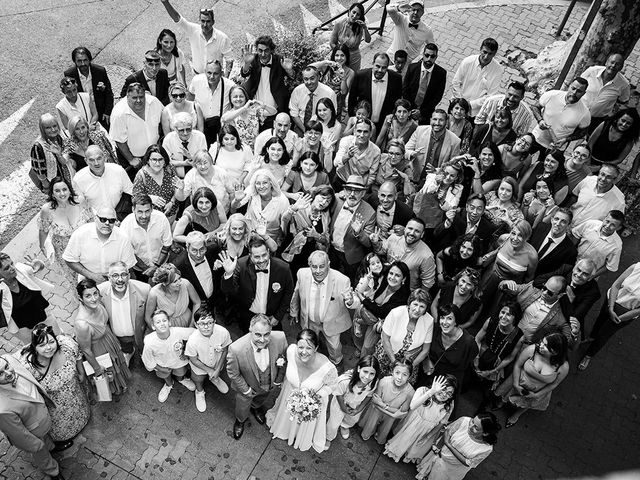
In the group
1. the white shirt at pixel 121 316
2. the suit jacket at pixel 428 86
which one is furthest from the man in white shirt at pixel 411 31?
the white shirt at pixel 121 316

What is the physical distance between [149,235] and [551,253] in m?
4.84

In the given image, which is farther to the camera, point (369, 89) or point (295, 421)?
point (369, 89)

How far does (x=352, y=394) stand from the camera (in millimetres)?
6828

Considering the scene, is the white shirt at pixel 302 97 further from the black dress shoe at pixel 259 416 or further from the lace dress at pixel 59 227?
the black dress shoe at pixel 259 416

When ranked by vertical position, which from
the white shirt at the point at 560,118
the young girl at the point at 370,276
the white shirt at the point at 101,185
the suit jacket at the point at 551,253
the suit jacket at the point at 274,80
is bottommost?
the suit jacket at the point at 551,253

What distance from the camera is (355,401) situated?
271 inches

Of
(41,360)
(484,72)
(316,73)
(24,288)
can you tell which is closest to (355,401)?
(41,360)

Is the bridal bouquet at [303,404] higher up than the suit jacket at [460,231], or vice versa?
the suit jacket at [460,231]

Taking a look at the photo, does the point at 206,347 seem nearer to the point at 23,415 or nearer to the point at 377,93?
the point at 23,415

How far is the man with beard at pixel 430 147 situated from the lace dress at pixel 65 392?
16.2ft

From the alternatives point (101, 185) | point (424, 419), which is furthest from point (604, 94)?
point (101, 185)

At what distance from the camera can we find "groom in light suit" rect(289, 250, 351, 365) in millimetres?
7059

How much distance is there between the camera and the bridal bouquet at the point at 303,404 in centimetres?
657

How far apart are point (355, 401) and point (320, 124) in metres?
3.60
